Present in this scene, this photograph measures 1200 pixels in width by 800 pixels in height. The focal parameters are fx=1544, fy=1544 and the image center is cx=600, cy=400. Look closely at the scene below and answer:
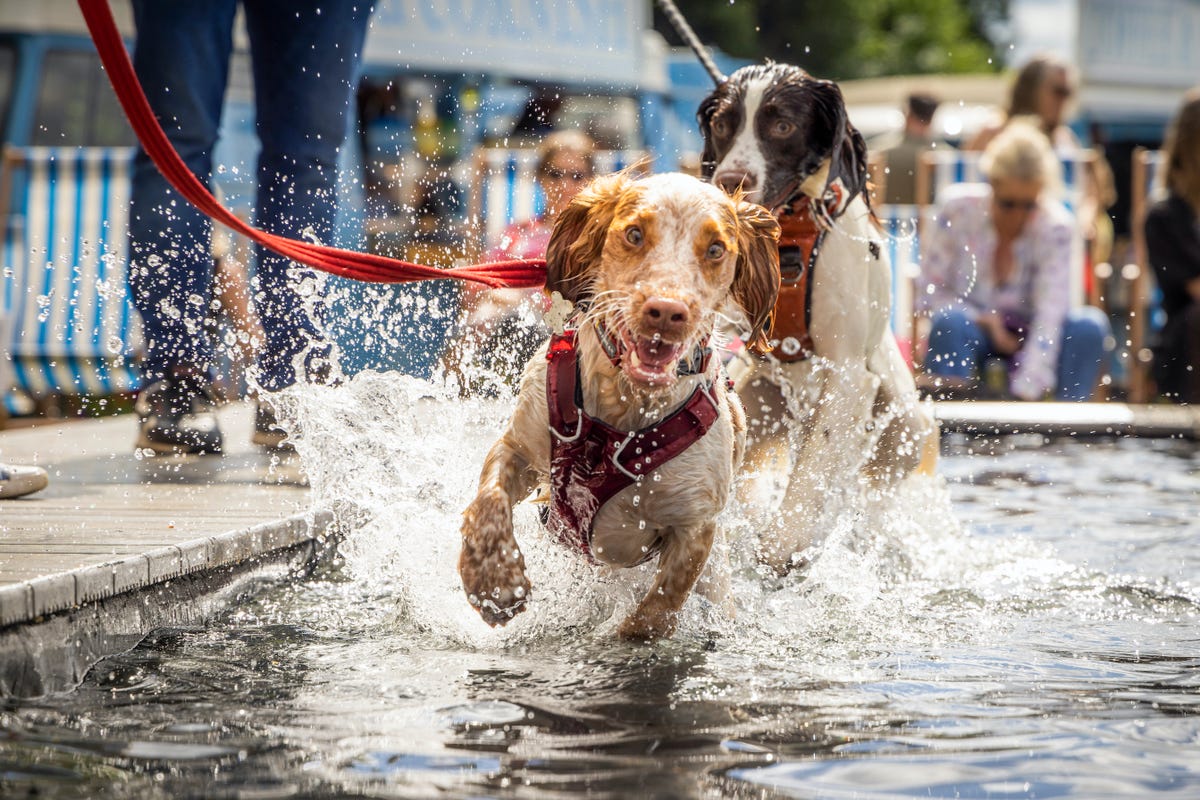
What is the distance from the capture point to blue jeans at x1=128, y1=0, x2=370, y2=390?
4.83 metres

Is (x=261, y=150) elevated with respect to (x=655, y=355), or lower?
elevated

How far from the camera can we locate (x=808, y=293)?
160 inches

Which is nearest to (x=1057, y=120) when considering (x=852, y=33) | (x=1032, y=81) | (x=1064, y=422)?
(x=1032, y=81)

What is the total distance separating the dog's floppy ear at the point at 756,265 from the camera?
125 inches

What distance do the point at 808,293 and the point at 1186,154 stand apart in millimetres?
4983

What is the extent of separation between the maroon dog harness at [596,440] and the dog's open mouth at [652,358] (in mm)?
211

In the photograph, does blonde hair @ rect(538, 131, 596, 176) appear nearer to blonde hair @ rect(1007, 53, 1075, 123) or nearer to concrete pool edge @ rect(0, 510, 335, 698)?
concrete pool edge @ rect(0, 510, 335, 698)

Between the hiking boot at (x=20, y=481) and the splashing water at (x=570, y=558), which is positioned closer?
the splashing water at (x=570, y=558)

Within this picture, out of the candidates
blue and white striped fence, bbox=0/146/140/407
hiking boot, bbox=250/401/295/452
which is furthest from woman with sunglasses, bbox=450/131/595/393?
blue and white striped fence, bbox=0/146/140/407

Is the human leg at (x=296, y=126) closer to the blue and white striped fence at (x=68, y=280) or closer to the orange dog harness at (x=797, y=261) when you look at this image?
the orange dog harness at (x=797, y=261)

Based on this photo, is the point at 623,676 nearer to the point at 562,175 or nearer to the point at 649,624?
the point at 649,624

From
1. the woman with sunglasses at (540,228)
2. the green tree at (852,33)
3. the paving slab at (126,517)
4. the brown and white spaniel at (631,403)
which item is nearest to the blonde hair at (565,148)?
the woman with sunglasses at (540,228)

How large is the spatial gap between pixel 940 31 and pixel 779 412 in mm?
36638

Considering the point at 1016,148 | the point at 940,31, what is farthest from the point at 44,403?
the point at 940,31
